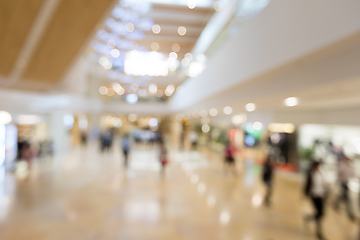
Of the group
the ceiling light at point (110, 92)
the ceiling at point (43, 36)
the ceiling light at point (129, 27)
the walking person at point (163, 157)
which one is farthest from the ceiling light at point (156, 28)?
the walking person at point (163, 157)

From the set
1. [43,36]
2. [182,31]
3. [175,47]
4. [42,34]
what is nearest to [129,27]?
[182,31]

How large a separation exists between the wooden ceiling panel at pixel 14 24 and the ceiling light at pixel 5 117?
3274 mm

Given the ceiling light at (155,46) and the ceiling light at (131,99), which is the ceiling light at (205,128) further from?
the ceiling light at (131,99)

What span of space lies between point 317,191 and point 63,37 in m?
8.79

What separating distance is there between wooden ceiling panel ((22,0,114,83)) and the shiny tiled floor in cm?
471

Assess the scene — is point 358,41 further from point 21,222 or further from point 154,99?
point 154,99

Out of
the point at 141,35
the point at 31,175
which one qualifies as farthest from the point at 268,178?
the point at 141,35

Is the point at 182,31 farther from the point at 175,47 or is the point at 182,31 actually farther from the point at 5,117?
the point at 5,117

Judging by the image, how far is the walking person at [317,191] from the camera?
14.2 feet

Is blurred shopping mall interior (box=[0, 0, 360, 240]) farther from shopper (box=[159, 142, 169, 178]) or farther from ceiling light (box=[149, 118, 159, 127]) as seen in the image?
ceiling light (box=[149, 118, 159, 127])

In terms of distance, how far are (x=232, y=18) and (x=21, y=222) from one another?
A: 8332 mm

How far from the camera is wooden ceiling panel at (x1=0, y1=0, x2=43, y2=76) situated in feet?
16.8

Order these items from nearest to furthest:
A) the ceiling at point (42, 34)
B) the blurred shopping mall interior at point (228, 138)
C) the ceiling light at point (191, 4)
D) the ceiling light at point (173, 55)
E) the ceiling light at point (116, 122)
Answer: the blurred shopping mall interior at point (228, 138) → the ceiling at point (42, 34) → the ceiling light at point (191, 4) → the ceiling light at point (173, 55) → the ceiling light at point (116, 122)

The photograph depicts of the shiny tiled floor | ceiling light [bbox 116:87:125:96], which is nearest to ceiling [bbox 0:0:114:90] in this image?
the shiny tiled floor
